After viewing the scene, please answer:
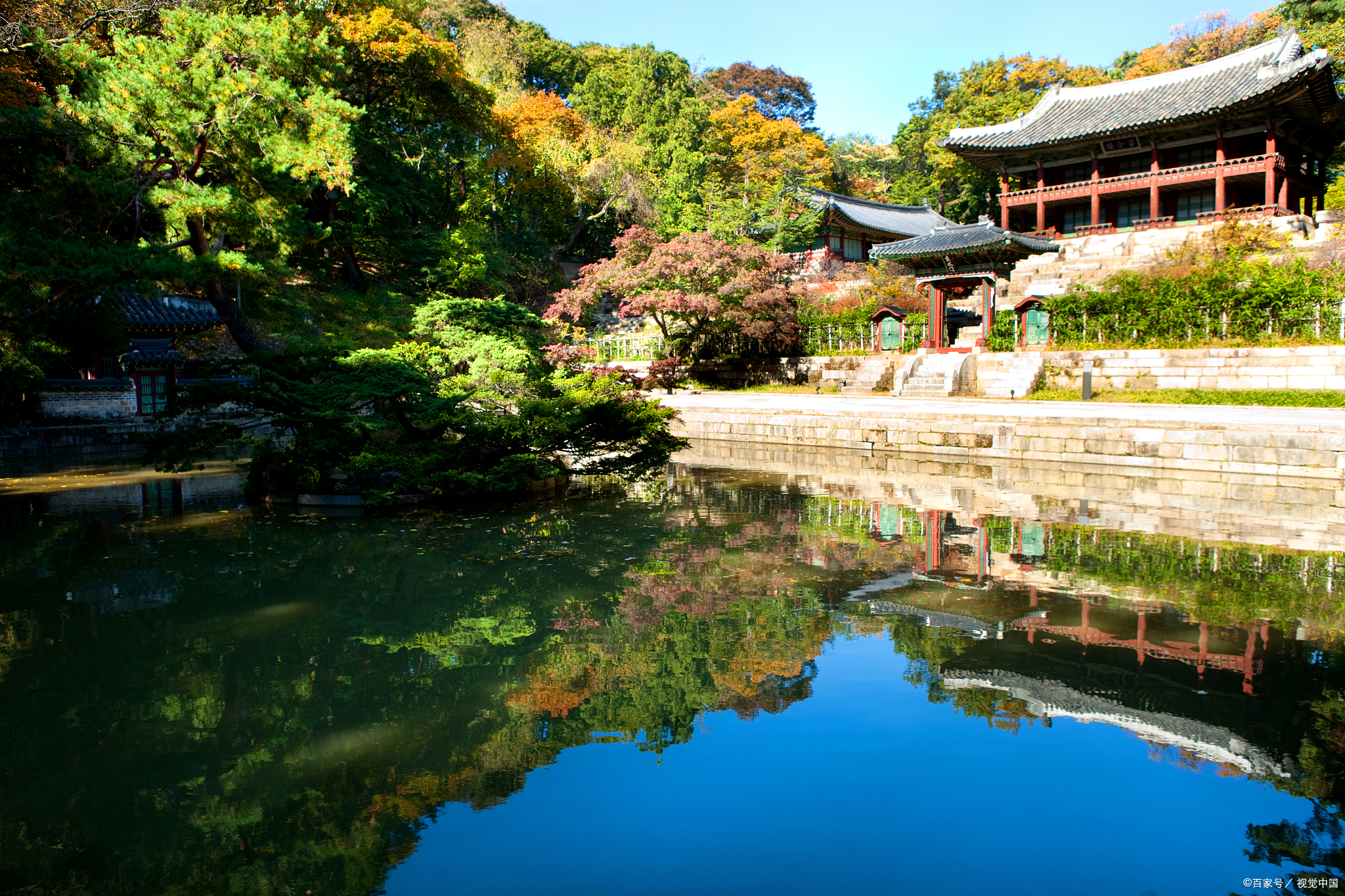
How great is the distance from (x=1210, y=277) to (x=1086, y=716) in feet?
52.9

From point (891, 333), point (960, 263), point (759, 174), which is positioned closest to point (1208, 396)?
point (891, 333)

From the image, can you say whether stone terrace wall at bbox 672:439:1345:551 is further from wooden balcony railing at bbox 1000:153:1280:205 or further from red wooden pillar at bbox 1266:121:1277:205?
wooden balcony railing at bbox 1000:153:1280:205

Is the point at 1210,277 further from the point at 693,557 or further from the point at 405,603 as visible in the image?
the point at 405,603

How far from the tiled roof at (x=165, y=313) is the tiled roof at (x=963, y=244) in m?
17.4

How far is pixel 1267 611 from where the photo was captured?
5.70 meters

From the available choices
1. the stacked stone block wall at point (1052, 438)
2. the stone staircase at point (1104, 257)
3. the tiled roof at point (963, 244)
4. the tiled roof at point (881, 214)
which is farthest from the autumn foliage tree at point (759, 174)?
the stacked stone block wall at point (1052, 438)

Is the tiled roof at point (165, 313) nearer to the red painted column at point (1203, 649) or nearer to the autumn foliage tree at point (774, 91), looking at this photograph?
the red painted column at point (1203, 649)

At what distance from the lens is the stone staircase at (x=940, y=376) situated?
1869 cm

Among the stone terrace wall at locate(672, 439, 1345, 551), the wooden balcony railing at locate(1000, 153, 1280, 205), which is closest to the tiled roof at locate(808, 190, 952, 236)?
the wooden balcony railing at locate(1000, 153, 1280, 205)

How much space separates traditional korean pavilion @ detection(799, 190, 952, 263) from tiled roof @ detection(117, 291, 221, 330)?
21.3 meters

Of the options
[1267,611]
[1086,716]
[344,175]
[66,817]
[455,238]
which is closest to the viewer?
[66,817]

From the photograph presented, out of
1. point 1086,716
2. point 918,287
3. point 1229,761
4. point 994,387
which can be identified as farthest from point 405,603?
point 918,287

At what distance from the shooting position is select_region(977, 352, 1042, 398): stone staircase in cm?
1764

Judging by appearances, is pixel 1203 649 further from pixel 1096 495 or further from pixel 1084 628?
pixel 1096 495
